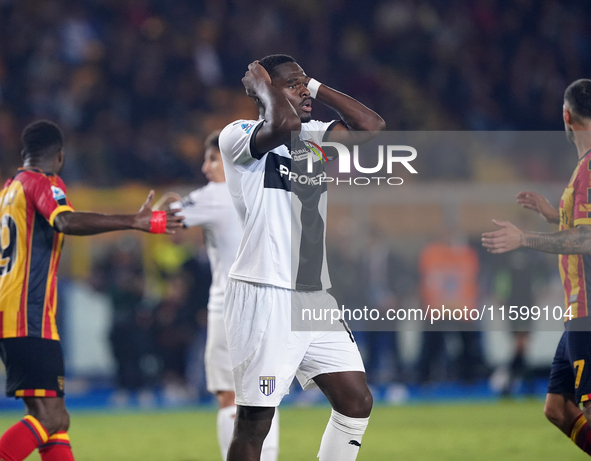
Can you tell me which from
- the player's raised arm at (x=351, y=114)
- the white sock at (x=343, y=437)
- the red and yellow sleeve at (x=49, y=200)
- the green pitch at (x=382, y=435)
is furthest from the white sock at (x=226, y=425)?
the player's raised arm at (x=351, y=114)

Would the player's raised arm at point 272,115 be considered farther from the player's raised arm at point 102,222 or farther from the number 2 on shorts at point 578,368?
the number 2 on shorts at point 578,368

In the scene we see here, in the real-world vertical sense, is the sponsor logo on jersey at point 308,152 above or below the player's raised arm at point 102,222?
Answer: above

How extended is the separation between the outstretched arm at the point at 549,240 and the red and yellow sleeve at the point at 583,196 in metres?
0.07

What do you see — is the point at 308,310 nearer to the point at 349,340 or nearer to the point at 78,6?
the point at 349,340

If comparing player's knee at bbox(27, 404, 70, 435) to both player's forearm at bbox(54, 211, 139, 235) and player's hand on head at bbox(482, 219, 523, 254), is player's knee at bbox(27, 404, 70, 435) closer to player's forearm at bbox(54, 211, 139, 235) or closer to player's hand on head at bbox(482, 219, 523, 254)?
player's forearm at bbox(54, 211, 139, 235)

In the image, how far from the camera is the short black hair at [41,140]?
208 inches

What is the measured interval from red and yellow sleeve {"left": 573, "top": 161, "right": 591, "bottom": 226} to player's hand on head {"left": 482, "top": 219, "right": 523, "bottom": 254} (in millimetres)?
408

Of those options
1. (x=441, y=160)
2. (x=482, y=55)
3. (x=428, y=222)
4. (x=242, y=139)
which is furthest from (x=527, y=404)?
(x=482, y=55)

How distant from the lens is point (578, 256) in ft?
15.8

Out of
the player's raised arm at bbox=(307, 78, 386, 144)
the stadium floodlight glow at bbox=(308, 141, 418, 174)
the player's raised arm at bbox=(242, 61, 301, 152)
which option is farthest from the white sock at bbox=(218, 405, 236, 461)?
the player's raised arm at bbox=(242, 61, 301, 152)

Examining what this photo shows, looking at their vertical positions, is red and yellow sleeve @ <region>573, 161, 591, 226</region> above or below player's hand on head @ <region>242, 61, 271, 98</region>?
below

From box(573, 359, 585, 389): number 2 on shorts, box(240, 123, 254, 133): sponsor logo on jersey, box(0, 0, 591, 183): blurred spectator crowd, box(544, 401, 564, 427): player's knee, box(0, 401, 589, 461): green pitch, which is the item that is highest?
box(0, 0, 591, 183): blurred spectator crowd

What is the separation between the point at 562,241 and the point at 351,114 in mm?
1461

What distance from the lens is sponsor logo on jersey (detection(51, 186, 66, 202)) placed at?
5.07 metres
